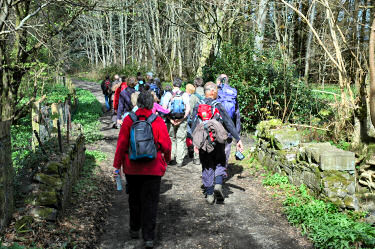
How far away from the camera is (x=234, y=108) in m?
7.00

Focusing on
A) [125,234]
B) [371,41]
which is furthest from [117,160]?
[371,41]

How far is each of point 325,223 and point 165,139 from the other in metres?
2.48

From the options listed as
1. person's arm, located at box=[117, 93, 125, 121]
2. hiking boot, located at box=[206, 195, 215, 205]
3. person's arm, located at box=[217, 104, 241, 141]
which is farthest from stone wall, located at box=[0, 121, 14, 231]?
person's arm, located at box=[117, 93, 125, 121]

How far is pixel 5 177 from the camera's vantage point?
404cm

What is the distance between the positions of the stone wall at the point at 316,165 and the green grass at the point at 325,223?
0.52ft

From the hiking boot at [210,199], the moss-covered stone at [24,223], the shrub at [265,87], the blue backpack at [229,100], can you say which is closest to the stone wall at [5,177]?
the moss-covered stone at [24,223]

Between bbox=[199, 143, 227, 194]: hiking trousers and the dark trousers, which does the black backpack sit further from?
bbox=[199, 143, 227, 194]: hiking trousers

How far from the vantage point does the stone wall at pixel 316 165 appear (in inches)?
207

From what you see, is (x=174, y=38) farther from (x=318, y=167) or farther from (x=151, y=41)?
(x=318, y=167)

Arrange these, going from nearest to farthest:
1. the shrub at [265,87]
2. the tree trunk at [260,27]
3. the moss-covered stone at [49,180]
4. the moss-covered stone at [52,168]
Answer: the moss-covered stone at [49,180] < the moss-covered stone at [52,168] < the shrub at [265,87] < the tree trunk at [260,27]

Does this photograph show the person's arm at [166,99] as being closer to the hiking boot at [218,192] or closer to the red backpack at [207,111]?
the red backpack at [207,111]

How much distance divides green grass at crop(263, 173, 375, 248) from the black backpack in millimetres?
2397

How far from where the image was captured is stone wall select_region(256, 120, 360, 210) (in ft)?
17.3

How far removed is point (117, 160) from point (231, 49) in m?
9.85
